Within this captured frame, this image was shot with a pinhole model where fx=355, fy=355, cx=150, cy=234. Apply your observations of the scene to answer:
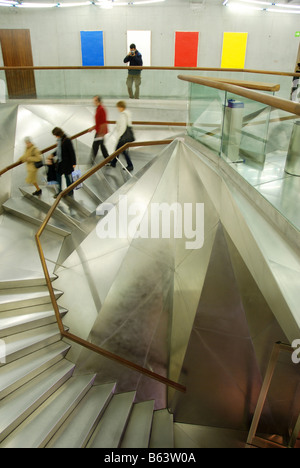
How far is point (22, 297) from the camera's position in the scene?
5785 mm

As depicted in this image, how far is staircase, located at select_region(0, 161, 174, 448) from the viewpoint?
14.6 feet

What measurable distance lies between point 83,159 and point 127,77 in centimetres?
246

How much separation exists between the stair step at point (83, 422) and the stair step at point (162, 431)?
93 centimetres

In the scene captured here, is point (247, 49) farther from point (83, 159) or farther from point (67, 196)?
point (67, 196)

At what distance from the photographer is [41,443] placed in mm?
4207

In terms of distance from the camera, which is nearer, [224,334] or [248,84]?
[248,84]

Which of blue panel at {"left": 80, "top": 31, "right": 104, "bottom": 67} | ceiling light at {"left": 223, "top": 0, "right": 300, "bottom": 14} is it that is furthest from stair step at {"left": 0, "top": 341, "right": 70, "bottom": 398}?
ceiling light at {"left": 223, "top": 0, "right": 300, "bottom": 14}

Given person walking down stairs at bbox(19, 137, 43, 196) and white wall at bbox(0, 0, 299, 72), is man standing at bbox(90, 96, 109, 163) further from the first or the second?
white wall at bbox(0, 0, 299, 72)

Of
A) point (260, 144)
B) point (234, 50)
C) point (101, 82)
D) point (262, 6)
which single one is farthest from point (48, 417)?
point (262, 6)

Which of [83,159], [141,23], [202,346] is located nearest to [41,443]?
[202,346]

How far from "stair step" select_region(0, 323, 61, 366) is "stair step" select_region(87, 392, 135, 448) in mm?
1393

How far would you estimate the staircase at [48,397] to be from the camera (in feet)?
14.6
